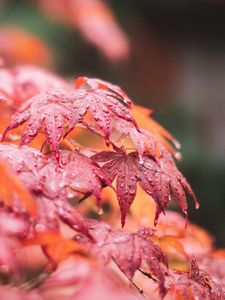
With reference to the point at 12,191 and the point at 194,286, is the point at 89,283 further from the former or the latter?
the point at 194,286

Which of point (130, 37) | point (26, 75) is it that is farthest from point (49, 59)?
point (26, 75)

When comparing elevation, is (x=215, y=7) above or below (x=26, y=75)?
above

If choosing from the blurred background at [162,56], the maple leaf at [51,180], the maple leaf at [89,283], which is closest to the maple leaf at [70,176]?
the maple leaf at [51,180]

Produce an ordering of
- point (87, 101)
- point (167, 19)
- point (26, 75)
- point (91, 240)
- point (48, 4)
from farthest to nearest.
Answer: point (167, 19), point (48, 4), point (26, 75), point (87, 101), point (91, 240)

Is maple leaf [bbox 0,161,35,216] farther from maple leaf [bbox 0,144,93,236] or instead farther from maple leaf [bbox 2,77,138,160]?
maple leaf [bbox 2,77,138,160]

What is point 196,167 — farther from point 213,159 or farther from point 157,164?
point 157,164

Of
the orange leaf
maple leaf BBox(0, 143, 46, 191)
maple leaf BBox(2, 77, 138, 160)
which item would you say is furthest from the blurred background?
the orange leaf
